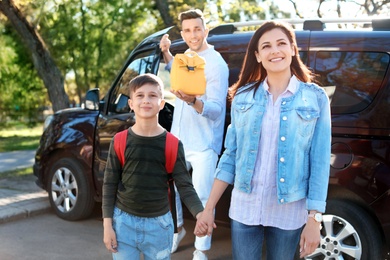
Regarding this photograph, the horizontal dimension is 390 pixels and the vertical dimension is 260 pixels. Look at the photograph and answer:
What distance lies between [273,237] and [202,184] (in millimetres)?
1863

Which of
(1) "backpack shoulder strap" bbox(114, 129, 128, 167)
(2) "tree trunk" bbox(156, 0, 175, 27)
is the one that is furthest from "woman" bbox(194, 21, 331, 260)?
(2) "tree trunk" bbox(156, 0, 175, 27)

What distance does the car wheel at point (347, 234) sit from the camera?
387cm

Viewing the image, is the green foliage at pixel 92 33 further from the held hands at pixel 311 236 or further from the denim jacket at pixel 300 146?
the held hands at pixel 311 236

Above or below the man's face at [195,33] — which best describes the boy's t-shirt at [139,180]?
below

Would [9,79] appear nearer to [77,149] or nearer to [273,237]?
[77,149]

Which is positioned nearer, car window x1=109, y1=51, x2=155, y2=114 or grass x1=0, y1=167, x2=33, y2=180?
car window x1=109, y1=51, x2=155, y2=114

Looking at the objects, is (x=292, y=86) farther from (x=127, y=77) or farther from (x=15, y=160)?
(x=15, y=160)

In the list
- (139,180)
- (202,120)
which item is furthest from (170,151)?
(202,120)

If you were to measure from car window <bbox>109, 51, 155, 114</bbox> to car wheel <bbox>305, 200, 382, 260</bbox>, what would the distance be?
7.46 ft

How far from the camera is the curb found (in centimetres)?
608

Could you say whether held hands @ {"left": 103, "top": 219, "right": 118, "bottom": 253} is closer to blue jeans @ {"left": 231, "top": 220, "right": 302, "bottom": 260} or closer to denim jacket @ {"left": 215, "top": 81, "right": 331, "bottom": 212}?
blue jeans @ {"left": 231, "top": 220, "right": 302, "bottom": 260}

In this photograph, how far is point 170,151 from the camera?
269 centimetres

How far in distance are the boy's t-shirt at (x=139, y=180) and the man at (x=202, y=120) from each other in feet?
4.53

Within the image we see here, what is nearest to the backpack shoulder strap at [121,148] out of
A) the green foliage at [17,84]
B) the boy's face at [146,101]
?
the boy's face at [146,101]
